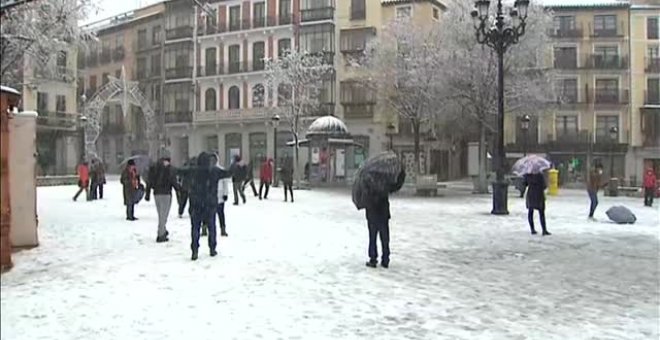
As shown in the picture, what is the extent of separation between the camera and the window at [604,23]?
57.9m

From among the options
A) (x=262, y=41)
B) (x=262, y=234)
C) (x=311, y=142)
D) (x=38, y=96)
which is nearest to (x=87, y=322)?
(x=38, y=96)

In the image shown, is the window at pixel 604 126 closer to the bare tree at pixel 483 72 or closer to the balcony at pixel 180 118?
the bare tree at pixel 483 72

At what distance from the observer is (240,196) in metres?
24.1

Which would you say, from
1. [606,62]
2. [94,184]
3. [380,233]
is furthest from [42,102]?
[606,62]

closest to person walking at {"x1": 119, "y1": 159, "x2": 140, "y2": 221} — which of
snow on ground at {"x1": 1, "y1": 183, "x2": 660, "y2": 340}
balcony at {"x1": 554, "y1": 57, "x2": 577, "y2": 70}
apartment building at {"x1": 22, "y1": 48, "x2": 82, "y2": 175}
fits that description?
snow on ground at {"x1": 1, "y1": 183, "x2": 660, "y2": 340}

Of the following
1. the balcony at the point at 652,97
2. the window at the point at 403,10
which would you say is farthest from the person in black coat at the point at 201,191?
the balcony at the point at 652,97

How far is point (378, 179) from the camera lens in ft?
31.2

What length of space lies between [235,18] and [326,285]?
151 feet

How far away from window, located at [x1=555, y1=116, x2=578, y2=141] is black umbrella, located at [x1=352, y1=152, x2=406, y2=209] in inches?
1988

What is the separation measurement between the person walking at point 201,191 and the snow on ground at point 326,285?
18.5 inches

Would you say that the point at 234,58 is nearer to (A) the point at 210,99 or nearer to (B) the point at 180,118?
(A) the point at 210,99

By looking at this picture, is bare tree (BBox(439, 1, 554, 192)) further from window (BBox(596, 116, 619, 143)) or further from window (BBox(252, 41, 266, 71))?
window (BBox(596, 116, 619, 143))

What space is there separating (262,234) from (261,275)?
472cm

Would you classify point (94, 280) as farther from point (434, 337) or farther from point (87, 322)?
point (434, 337)
